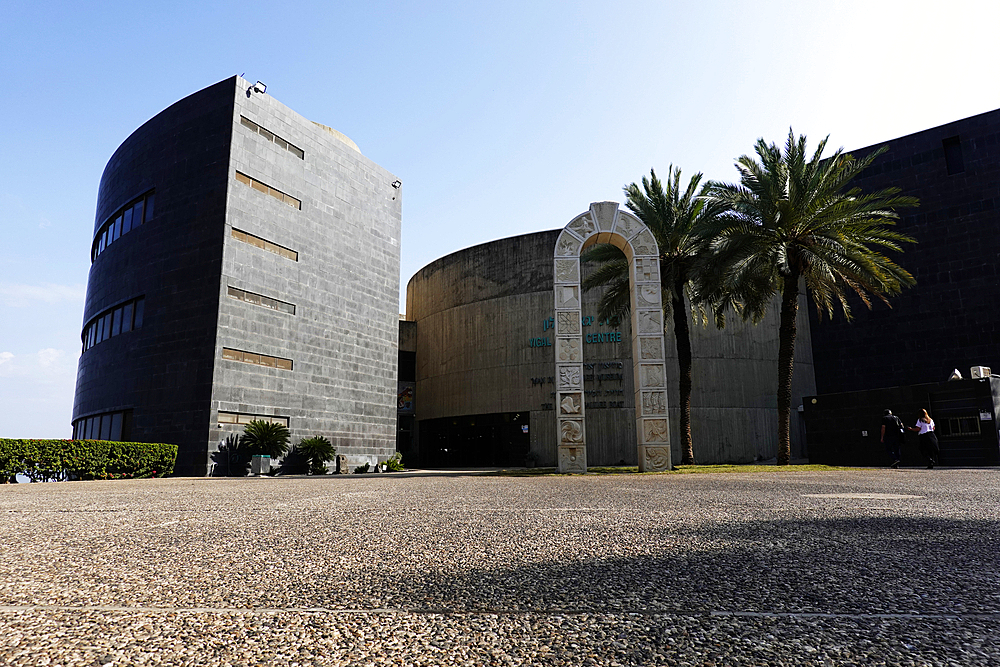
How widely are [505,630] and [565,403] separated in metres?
16.6

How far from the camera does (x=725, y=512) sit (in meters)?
5.74

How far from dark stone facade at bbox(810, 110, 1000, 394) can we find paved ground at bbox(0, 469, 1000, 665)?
2897cm

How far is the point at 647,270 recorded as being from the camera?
1958 cm

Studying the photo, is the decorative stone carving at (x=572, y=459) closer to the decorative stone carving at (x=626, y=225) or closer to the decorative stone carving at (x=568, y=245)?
the decorative stone carving at (x=568, y=245)

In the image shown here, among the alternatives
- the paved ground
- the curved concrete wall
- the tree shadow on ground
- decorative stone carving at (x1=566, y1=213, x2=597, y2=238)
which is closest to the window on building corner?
the curved concrete wall

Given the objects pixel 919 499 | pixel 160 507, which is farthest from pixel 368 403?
pixel 919 499

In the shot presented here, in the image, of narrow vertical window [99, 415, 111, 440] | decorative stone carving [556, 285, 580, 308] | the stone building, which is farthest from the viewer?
narrow vertical window [99, 415, 111, 440]

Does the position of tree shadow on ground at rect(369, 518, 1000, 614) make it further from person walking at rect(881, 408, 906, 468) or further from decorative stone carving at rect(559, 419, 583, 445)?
person walking at rect(881, 408, 906, 468)

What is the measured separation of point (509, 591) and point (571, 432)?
16.0m

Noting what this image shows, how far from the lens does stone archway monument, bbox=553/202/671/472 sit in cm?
→ 1847

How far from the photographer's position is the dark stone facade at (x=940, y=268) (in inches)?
1118

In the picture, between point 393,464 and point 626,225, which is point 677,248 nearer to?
point 626,225

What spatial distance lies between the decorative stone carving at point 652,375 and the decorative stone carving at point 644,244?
362 cm

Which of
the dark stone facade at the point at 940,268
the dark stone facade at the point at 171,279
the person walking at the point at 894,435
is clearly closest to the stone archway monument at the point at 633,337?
the person walking at the point at 894,435
